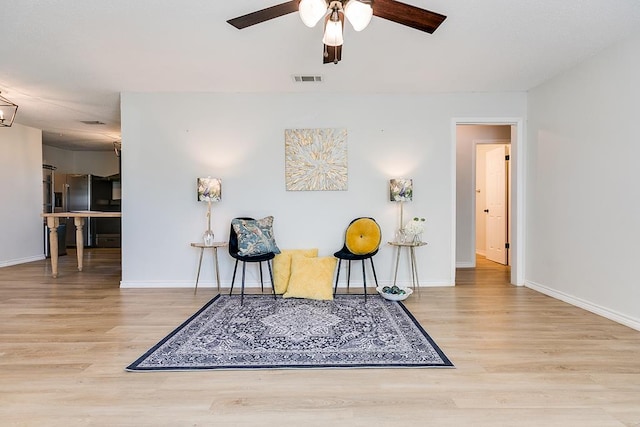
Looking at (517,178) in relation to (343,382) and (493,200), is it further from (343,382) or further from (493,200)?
(343,382)

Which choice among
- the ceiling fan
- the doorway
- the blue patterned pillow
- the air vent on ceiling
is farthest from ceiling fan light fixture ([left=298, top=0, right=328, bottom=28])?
the doorway

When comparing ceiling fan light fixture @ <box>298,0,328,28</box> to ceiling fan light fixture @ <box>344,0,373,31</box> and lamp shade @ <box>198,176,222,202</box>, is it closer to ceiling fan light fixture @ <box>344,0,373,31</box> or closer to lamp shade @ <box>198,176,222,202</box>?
ceiling fan light fixture @ <box>344,0,373,31</box>

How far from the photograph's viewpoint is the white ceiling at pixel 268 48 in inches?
98.1

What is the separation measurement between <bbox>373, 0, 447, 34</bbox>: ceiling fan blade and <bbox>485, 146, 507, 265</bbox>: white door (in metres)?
4.63

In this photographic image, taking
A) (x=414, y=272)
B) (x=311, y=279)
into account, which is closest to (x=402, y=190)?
(x=414, y=272)

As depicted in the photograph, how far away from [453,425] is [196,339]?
5.87 feet

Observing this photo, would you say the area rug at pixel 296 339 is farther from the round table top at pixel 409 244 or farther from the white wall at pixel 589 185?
the white wall at pixel 589 185

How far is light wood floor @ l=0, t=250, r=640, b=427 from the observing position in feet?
5.25

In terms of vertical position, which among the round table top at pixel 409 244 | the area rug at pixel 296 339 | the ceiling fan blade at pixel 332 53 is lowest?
the area rug at pixel 296 339

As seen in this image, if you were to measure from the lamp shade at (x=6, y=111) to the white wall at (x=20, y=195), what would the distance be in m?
1.67

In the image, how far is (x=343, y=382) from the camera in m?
1.91

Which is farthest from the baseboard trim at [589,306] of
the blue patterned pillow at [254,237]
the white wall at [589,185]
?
the blue patterned pillow at [254,237]

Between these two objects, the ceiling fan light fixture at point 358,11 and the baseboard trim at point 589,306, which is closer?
the ceiling fan light fixture at point 358,11

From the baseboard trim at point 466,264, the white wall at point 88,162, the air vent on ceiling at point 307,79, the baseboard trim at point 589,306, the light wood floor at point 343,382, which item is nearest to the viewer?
the light wood floor at point 343,382
